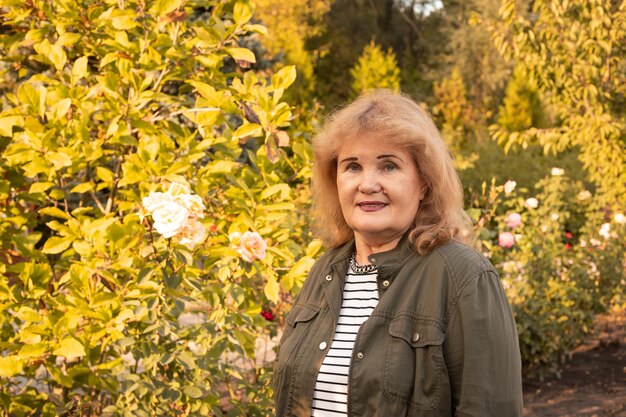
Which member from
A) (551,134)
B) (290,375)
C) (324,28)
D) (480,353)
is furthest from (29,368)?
(324,28)

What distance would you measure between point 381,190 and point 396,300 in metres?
0.29

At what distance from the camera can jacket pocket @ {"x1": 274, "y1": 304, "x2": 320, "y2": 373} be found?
2121mm

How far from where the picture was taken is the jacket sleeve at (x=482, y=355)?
1727mm

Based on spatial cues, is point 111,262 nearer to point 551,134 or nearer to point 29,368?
point 29,368

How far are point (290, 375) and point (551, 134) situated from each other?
620 centimetres

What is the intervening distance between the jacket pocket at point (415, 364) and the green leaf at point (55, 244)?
5.85 feet

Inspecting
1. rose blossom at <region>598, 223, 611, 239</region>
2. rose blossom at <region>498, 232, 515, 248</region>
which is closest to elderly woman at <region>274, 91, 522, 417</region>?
rose blossom at <region>498, 232, 515, 248</region>

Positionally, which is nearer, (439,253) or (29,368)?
(439,253)

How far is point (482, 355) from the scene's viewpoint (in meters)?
1.73

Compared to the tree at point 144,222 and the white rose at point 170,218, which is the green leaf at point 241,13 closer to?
the tree at point 144,222

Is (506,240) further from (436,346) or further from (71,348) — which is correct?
(436,346)

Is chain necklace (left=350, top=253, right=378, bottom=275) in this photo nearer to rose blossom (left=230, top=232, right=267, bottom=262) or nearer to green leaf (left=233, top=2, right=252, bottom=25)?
rose blossom (left=230, top=232, right=267, bottom=262)

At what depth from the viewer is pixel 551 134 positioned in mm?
7676

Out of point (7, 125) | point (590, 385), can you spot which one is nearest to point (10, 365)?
point (7, 125)
